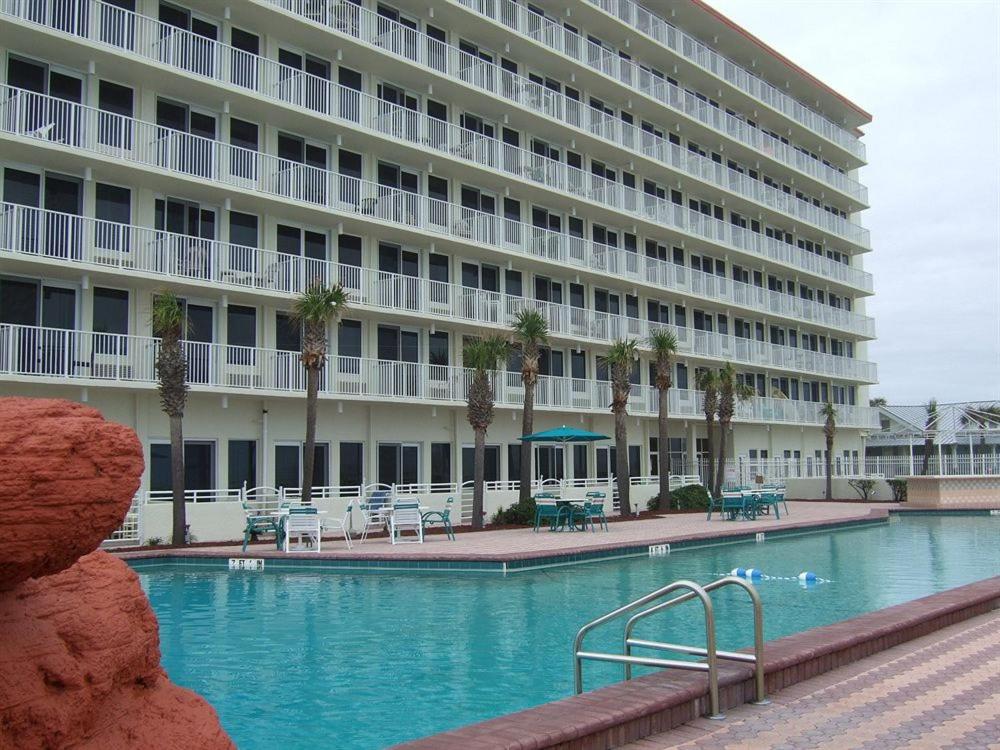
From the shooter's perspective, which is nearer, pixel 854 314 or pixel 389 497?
pixel 389 497

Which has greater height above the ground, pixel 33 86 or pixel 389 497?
pixel 33 86

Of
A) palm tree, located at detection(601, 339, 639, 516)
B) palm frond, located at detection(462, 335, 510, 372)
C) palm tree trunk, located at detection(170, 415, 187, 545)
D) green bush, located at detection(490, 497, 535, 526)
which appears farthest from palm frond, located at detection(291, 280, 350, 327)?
palm tree, located at detection(601, 339, 639, 516)

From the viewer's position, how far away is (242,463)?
24969 millimetres

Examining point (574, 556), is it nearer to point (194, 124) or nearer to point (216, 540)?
point (216, 540)

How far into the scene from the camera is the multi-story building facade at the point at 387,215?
864 inches

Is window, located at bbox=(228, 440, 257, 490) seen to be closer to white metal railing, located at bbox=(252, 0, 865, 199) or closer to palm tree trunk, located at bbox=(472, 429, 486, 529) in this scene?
palm tree trunk, located at bbox=(472, 429, 486, 529)

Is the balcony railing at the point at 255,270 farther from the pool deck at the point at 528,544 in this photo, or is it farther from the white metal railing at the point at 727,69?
the white metal railing at the point at 727,69

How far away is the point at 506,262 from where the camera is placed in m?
32.0

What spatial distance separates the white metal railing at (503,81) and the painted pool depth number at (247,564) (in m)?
15.5

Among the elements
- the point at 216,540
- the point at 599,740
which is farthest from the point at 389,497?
the point at 599,740

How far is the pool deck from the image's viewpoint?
16.6m

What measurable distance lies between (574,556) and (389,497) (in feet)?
21.3

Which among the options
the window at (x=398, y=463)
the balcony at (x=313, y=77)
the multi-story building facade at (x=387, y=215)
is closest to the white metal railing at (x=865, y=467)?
the multi-story building facade at (x=387, y=215)

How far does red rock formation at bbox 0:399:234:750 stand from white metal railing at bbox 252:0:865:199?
24222mm
